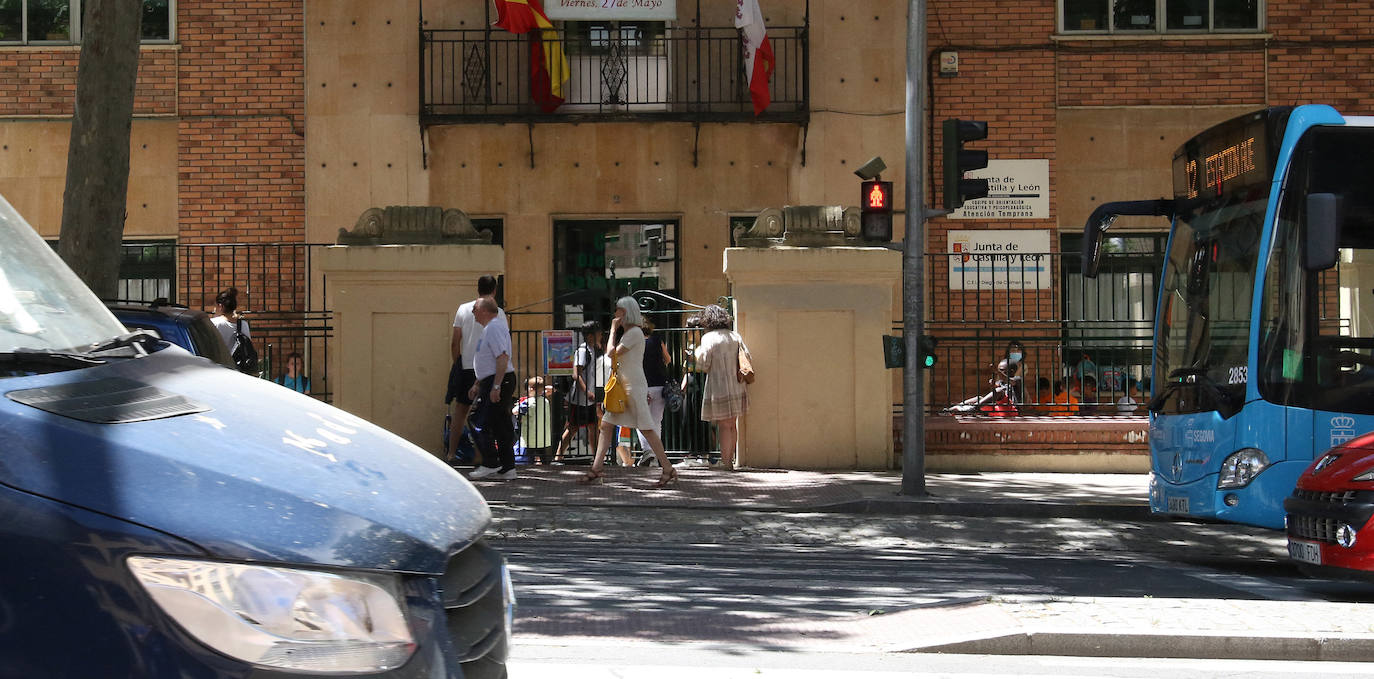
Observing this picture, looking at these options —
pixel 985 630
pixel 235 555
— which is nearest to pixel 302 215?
pixel 985 630

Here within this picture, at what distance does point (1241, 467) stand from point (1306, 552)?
1.42m

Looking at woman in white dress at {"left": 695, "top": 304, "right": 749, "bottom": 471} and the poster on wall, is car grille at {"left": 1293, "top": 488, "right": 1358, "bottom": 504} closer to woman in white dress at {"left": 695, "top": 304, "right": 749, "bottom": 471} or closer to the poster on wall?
woman in white dress at {"left": 695, "top": 304, "right": 749, "bottom": 471}

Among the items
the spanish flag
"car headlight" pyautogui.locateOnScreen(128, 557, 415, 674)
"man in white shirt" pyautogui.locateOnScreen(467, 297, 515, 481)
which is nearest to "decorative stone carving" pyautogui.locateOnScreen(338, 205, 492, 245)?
"man in white shirt" pyautogui.locateOnScreen(467, 297, 515, 481)

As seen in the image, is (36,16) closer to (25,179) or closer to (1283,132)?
(25,179)

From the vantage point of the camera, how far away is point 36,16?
19.6m

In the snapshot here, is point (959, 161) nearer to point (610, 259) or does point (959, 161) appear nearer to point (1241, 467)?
point (1241, 467)

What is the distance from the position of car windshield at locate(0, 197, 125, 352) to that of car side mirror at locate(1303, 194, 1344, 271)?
801 centimetres

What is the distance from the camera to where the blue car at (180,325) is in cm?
869

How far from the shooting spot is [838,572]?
29.8ft

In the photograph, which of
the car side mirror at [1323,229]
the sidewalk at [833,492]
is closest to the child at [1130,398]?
the sidewalk at [833,492]

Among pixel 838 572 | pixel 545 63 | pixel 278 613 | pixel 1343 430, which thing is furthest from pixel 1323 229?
pixel 545 63

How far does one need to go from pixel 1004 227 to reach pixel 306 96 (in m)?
10.1

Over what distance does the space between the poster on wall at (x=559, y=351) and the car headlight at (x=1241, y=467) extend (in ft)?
24.6

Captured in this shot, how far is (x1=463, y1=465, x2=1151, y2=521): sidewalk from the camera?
489 inches
